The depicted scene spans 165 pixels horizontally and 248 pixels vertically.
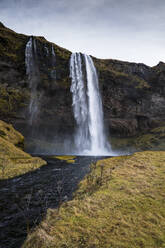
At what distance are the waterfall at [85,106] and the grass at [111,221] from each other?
42203mm

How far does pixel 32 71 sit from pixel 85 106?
19.7 m

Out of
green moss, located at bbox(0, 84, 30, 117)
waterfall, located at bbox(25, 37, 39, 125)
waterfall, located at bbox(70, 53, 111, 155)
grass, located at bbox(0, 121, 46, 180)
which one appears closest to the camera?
grass, located at bbox(0, 121, 46, 180)

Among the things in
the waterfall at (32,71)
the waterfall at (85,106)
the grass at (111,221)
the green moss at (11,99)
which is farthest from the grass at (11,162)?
the waterfall at (85,106)

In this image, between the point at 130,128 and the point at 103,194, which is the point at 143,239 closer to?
the point at 103,194

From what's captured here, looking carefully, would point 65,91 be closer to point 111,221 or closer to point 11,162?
point 11,162

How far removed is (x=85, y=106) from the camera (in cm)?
4847

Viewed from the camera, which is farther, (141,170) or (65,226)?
(141,170)

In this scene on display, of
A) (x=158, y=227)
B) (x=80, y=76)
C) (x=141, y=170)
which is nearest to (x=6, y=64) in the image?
(x=80, y=76)

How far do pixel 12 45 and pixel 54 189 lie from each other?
4797 cm

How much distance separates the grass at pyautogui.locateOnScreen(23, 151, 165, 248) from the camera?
3320 millimetres

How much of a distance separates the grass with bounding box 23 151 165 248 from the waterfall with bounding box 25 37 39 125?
43791mm

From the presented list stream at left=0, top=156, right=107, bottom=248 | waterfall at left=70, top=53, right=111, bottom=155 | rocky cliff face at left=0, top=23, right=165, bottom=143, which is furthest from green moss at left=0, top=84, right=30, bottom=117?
stream at left=0, top=156, right=107, bottom=248

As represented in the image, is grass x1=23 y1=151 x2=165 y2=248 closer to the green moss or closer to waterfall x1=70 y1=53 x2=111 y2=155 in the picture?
waterfall x1=70 y1=53 x2=111 y2=155

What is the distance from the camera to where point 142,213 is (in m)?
4.43
